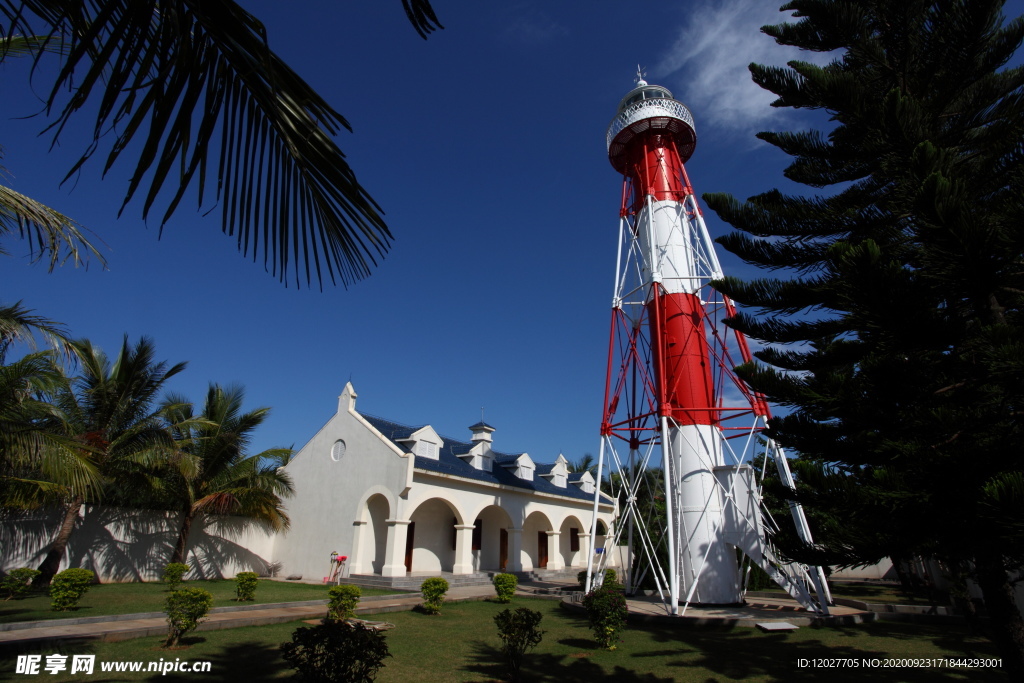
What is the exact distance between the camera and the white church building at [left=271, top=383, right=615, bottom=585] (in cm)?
1686

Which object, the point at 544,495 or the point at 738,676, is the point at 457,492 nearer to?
the point at 544,495

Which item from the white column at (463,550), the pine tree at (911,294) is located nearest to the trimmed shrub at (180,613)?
the pine tree at (911,294)

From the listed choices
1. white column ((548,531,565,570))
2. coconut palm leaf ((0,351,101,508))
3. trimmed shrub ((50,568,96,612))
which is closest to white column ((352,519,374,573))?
trimmed shrub ((50,568,96,612))

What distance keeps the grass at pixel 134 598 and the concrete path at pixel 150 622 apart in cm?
74

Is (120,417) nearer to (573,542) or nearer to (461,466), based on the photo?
(461,466)

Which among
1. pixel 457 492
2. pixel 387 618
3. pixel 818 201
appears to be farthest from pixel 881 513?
pixel 457 492

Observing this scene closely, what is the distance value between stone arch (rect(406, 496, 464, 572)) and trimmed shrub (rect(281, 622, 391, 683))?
13.7 metres

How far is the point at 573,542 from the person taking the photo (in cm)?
2634

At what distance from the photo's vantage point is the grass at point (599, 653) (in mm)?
6395

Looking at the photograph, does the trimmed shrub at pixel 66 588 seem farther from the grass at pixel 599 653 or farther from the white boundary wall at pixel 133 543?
the white boundary wall at pixel 133 543

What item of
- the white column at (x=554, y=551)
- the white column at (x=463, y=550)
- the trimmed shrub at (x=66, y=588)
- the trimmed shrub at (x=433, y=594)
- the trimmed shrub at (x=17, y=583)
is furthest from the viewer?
the white column at (x=554, y=551)

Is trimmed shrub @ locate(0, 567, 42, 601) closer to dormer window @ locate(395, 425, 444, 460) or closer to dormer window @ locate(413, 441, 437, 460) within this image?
dormer window @ locate(395, 425, 444, 460)

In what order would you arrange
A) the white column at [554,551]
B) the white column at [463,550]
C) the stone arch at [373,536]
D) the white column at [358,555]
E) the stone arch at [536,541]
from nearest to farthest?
the white column at [358,555], the stone arch at [373,536], the white column at [463,550], the white column at [554,551], the stone arch at [536,541]

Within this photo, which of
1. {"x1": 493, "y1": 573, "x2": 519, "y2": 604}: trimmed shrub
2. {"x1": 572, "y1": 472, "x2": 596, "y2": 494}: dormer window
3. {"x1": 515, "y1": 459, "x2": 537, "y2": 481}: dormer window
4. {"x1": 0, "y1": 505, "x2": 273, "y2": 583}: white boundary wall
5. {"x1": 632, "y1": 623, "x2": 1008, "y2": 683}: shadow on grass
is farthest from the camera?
{"x1": 572, "y1": 472, "x2": 596, "y2": 494}: dormer window
